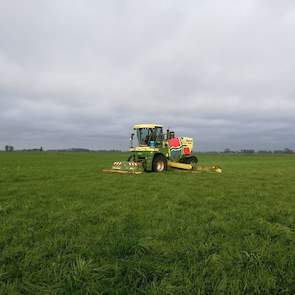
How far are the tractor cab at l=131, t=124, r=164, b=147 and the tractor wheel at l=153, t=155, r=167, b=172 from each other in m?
0.90

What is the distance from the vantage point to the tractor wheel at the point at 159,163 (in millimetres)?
21178

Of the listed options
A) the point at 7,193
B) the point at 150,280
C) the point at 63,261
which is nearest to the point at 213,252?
the point at 150,280

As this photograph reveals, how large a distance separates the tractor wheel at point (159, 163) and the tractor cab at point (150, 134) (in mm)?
904

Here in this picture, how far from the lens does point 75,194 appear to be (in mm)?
10938

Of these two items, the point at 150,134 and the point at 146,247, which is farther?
the point at 150,134

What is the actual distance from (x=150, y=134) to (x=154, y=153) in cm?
155

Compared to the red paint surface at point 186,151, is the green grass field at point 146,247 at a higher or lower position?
lower

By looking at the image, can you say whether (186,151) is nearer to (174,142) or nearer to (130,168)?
(174,142)

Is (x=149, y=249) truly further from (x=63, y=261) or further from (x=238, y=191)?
(x=238, y=191)

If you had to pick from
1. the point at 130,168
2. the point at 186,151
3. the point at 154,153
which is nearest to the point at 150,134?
the point at 154,153

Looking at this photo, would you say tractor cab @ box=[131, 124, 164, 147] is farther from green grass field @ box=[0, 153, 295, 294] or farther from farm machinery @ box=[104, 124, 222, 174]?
green grass field @ box=[0, 153, 295, 294]

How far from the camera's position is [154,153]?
69.4 feet

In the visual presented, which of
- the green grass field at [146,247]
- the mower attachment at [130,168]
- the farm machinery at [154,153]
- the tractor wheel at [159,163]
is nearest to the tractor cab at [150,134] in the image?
the farm machinery at [154,153]

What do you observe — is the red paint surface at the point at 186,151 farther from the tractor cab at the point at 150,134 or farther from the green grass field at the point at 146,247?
the green grass field at the point at 146,247
